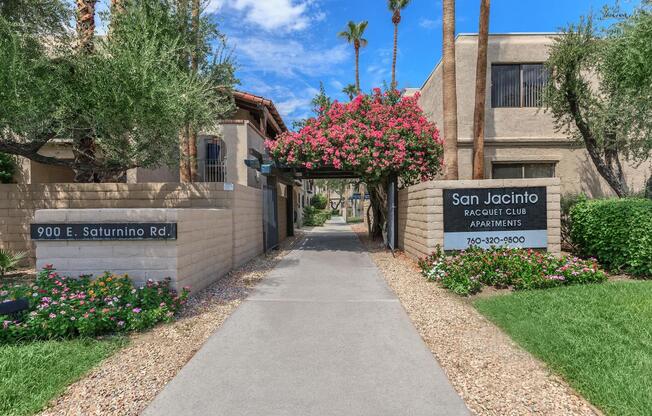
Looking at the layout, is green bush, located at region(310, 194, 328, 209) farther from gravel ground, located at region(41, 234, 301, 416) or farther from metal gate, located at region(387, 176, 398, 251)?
gravel ground, located at region(41, 234, 301, 416)

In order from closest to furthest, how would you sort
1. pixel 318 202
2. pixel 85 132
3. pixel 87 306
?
pixel 87 306, pixel 85 132, pixel 318 202

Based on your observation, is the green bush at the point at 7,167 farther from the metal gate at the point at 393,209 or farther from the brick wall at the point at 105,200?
the metal gate at the point at 393,209

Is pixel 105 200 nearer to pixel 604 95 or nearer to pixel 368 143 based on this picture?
pixel 368 143

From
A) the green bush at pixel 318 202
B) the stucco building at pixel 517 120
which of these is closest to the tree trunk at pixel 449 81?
the stucco building at pixel 517 120

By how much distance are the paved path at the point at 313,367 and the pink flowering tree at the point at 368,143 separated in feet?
17.9

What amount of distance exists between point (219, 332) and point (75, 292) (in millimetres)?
2138

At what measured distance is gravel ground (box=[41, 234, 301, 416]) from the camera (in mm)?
3006

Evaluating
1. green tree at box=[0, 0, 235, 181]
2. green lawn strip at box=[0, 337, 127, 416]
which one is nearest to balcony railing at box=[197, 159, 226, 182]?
green tree at box=[0, 0, 235, 181]

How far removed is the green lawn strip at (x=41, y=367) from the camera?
3.02 metres

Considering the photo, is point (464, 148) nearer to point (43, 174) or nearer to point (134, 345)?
point (134, 345)

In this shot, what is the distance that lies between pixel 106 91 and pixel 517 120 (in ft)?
41.4

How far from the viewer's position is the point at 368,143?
35.8ft

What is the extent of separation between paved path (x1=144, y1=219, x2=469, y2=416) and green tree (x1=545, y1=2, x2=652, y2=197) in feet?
24.8

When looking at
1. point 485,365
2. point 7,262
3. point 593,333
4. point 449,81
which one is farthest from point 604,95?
point 7,262
